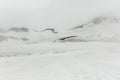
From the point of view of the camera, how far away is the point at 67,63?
1.85 meters

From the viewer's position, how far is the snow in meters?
1.60

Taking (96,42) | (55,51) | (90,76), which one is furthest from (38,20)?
(90,76)

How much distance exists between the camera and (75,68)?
5.70 feet

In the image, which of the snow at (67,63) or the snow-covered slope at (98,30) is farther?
the snow-covered slope at (98,30)

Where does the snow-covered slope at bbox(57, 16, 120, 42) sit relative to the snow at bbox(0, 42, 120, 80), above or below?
above

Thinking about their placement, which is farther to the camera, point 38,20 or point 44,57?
point 38,20

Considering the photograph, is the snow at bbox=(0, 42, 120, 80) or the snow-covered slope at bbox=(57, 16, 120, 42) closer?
the snow at bbox=(0, 42, 120, 80)

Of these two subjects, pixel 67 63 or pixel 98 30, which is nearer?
pixel 67 63

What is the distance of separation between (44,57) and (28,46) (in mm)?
327

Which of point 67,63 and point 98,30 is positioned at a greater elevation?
point 98,30

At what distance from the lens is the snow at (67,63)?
160cm

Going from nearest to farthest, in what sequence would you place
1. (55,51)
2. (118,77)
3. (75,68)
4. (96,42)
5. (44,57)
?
(118,77) < (75,68) < (44,57) < (55,51) < (96,42)

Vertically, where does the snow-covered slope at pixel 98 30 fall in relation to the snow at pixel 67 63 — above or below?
above

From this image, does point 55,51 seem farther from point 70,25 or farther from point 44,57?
point 70,25
